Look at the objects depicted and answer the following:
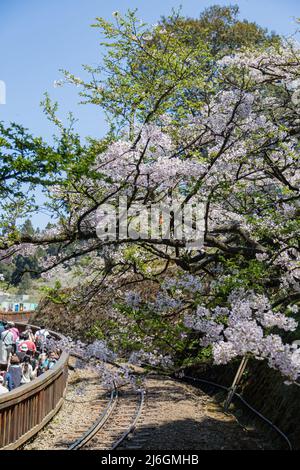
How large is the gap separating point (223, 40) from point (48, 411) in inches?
987

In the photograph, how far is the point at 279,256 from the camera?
10766 mm

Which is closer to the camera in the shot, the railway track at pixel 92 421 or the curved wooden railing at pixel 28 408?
the curved wooden railing at pixel 28 408

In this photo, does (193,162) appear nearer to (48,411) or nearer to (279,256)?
(279,256)

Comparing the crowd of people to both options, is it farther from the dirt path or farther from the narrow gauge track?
the dirt path

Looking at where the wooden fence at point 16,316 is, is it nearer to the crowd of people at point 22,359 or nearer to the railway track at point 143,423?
the railway track at point 143,423

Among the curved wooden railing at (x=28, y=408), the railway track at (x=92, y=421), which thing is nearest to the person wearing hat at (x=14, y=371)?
the curved wooden railing at (x=28, y=408)

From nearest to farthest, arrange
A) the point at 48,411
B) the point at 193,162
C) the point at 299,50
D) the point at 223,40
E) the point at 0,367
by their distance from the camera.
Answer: the point at 193,162 → the point at 299,50 → the point at 48,411 → the point at 0,367 → the point at 223,40

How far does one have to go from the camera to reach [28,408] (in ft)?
42.6

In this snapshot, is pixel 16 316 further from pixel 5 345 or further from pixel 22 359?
pixel 22 359

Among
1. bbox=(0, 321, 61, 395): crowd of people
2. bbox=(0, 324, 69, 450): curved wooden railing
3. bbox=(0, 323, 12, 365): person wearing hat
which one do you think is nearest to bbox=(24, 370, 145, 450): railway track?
bbox=(0, 324, 69, 450): curved wooden railing

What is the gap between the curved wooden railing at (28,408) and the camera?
1130 cm

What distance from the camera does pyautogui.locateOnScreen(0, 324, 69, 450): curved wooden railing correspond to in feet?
37.1

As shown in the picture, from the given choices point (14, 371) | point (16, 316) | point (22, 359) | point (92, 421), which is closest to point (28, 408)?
point (14, 371)

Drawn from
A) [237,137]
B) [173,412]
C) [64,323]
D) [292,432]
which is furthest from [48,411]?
[64,323]
